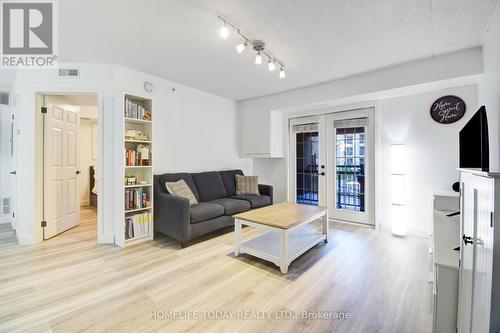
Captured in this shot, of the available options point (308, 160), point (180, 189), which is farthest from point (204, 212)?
point (308, 160)

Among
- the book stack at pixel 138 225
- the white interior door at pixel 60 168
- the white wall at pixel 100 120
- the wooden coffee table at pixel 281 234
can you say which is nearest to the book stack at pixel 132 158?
the white wall at pixel 100 120

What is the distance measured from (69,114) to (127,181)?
188cm

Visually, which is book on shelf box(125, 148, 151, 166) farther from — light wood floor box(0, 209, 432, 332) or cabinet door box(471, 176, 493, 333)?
cabinet door box(471, 176, 493, 333)

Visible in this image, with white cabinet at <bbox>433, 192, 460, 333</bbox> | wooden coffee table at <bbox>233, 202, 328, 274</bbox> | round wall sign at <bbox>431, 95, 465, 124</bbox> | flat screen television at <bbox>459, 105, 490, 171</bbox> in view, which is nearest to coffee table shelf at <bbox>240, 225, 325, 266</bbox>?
wooden coffee table at <bbox>233, 202, 328, 274</bbox>

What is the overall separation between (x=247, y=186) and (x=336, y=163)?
5.82 ft

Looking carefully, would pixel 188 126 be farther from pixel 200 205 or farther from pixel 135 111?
pixel 200 205

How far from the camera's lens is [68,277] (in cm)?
220

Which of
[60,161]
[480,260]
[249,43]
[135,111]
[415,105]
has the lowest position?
[480,260]

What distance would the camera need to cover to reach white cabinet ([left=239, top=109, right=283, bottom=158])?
4.70 m

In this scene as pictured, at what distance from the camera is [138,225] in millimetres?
3113

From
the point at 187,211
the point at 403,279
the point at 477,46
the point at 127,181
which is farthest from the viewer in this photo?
the point at 127,181

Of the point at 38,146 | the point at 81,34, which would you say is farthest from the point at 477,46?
the point at 38,146

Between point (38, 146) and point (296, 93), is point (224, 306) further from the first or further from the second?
point (296, 93)

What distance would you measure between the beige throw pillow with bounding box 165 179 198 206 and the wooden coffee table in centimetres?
95
